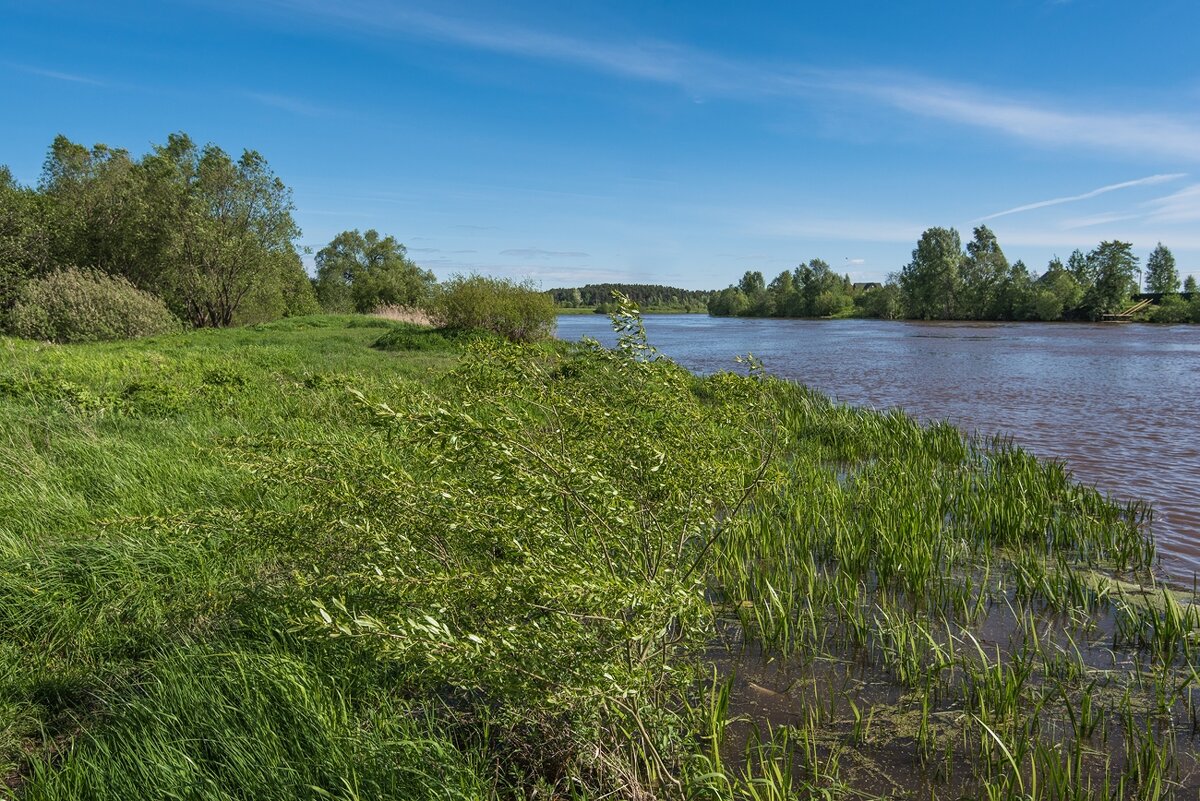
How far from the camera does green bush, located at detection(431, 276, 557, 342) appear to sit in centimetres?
3056

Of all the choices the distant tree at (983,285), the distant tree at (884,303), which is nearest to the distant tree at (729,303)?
the distant tree at (884,303)

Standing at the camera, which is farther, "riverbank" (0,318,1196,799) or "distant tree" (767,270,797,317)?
"distant tree" (767,270,797,317)

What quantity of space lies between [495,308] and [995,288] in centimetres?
7881

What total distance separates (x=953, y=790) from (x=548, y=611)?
265 cm

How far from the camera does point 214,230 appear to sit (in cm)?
3556

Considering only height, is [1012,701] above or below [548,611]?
below

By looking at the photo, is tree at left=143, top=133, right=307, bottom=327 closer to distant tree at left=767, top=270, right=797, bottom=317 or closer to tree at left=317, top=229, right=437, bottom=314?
tree at left=317, top=229, right=437, bottom=314

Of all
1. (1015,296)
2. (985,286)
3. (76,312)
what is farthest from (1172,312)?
(76,312)

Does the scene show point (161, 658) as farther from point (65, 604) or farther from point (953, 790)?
point (953, 790)

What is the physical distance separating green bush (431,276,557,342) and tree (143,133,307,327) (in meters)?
12.4

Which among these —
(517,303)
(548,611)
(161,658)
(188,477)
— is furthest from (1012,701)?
(517,303)

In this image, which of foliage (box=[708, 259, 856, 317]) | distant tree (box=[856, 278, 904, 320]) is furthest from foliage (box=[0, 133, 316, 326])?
foliage (box=[708, 259, 856, 317])

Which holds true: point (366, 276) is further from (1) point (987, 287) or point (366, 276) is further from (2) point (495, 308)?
(1) point (987, 287)

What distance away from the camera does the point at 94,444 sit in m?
8.59
